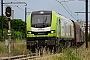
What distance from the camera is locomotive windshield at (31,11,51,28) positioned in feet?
71.1

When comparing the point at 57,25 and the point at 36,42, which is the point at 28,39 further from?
the point at 57,25

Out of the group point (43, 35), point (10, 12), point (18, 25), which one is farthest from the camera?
point (18, 25)

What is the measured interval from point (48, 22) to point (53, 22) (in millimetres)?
356

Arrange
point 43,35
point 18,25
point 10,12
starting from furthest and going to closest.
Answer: point 18,25, point 43,35, point 10,12

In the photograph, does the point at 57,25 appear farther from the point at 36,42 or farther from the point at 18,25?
the point at 18,25

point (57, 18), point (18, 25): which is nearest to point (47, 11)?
point (57, 18)

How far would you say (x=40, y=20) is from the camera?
2192 cm

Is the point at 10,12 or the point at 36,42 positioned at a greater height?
the point at 10,12

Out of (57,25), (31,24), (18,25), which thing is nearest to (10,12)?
(31,24)

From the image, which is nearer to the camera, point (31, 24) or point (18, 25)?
point (31, 24)

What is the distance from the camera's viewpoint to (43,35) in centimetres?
2141

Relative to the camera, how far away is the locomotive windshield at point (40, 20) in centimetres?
2166

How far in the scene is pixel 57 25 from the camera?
22359 millimetres

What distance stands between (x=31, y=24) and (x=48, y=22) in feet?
3.98
